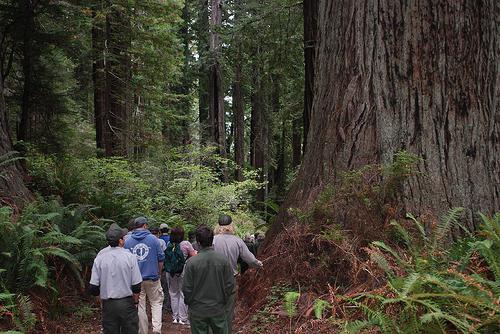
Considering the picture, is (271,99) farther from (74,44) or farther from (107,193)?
(107,193)

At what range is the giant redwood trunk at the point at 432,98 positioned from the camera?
217 inches

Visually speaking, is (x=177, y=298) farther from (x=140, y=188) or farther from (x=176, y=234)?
(x=140, y=188)

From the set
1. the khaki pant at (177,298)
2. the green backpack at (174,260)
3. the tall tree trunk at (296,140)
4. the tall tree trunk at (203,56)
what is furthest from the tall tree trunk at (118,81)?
the tall tree trunk at (296,140)

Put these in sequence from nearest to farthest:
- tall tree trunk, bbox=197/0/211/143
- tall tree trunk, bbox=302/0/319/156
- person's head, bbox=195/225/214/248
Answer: person's head, bbox=195/225/214/248 → tall tree trunk, bbox=302/0/319/156 → tall tree trunk, bbox=197/0/211/143

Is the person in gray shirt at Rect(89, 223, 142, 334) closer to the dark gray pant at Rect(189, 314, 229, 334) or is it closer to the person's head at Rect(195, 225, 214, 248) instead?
the dark gray pant at Rect(189, 314, 229, 334)

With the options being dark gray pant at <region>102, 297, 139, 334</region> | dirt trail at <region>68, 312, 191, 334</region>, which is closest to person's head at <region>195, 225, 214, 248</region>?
dark gray pant at <region>102, 297, 139, 334</region>

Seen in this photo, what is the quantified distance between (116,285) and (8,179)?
4452 millimetres

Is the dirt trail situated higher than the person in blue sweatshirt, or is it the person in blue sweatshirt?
the person in blue sweatshirt

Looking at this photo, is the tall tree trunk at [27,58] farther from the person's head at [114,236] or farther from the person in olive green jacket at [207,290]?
the person in olive green jacket at [207,290]

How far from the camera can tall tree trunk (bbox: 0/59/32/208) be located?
873cm

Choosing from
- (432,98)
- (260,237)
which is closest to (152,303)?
(260,237)

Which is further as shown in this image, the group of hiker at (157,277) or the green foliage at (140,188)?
the green foliage at (140,188)

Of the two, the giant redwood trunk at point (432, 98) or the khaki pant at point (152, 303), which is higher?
the giant redwood trunk at point (432, 98)

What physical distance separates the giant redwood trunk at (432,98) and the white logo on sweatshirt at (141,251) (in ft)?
9.99
